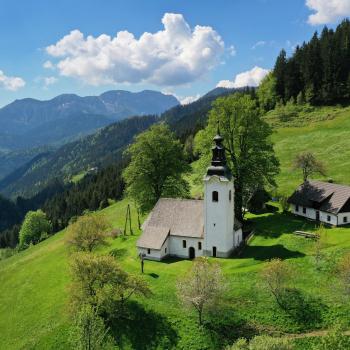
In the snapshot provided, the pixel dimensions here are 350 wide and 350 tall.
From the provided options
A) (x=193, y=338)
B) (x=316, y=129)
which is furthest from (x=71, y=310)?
(x=316, y=129)

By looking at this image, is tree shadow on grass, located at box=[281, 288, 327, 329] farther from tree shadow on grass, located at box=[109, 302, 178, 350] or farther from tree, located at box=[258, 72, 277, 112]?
tree, located at box=[258, 72, 277, 112]

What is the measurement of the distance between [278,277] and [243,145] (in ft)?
77.1

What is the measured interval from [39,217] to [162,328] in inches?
2948

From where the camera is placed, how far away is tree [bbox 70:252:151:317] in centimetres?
3700

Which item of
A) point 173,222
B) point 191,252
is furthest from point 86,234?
point 191,252

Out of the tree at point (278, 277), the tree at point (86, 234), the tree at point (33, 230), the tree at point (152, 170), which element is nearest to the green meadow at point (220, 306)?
the tree at point (278, 277)

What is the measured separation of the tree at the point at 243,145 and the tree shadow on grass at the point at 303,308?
19.0m

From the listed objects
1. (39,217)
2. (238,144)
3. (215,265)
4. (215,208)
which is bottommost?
(39,217)

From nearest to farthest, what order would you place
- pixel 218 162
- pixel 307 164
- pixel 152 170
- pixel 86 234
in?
pixel 218 162 < pixel 86 234 < pixel 307 164 < pixel 152 170

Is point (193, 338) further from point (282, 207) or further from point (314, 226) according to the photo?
point (282, 207)

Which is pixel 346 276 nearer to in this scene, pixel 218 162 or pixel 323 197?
pixel 218 162

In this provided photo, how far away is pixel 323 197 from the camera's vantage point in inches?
2062

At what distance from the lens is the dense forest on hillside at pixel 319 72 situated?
328ft

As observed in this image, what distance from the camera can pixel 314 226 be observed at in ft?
166
